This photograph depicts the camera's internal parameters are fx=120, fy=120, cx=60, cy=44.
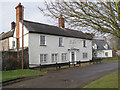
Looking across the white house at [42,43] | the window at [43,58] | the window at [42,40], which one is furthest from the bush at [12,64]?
the window at [42,40]

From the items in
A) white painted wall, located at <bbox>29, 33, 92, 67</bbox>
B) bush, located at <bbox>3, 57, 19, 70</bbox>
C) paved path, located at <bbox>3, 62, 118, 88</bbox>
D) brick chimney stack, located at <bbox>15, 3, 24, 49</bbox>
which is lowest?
paved path, located at <bbox>3, 62, 118, 88</bbox>

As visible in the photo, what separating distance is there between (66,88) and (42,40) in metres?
13.0

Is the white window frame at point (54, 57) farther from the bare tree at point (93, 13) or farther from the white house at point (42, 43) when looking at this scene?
the bare tree at point (93, 13)

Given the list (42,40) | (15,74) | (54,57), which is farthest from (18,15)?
(15,74)

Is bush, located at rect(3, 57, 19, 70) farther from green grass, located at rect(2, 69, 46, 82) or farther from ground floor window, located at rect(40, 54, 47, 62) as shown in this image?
ground floor window, located at rect(40, 54, 47, 62)

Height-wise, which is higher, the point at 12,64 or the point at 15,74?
the point at 12,64

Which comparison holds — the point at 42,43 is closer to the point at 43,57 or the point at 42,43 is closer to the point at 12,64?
the point at 43,57

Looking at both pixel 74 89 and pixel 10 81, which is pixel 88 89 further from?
pixel 10 81

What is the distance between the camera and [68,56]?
2452 cm

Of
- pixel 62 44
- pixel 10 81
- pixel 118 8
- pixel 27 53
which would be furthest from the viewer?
pixel 62 44

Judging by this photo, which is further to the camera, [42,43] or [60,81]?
[42,43]

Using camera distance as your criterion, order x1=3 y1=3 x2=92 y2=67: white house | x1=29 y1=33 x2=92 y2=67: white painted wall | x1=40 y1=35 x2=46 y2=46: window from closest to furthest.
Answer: x1=29 y1=33 x2=92 y2=67: white painted wall → x1=3 y1=3 x2=92 y2=67: white house → x1=40 y1=35 x2=46 y2=46: window

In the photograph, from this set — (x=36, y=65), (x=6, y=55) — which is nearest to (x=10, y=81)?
(x=6, y=55)

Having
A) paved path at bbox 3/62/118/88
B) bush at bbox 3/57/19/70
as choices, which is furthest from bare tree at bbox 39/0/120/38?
bush at bbox 3/57/19/70
